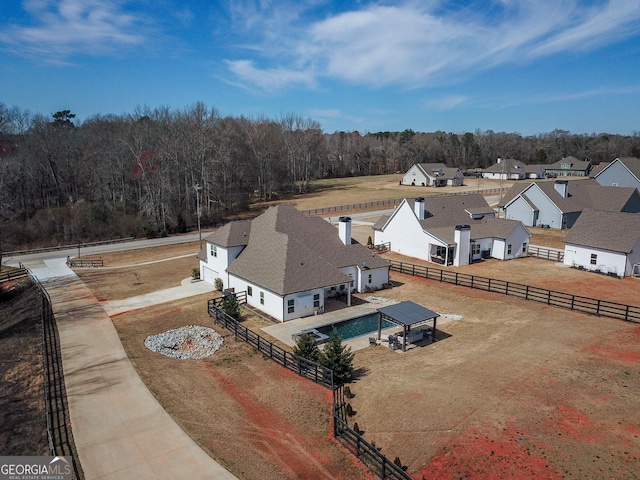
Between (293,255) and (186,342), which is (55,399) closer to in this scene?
(186,342)

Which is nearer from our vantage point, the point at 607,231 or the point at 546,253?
A: the point at 607,231

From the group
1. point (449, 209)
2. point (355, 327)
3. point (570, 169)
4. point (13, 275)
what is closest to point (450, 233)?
point (449, 209)

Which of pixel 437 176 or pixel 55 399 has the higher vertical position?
pixel 437 176

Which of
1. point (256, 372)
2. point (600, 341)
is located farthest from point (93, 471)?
point (600, 341)

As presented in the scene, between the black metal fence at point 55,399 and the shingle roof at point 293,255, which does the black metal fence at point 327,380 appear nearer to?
the shingle roof at point 293,255

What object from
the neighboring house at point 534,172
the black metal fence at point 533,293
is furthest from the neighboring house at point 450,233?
the neighboring house at point 534,172

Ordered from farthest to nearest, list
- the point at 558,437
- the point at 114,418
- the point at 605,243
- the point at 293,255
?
1. the point at 605,243
2. the point at 293,255
3. the point at 114,418
4. the point at 558,437

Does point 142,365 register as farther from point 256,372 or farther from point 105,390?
point 256,372
